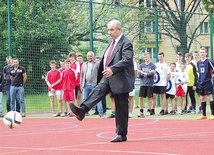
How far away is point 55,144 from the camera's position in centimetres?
1107

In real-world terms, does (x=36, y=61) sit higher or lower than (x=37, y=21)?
lower

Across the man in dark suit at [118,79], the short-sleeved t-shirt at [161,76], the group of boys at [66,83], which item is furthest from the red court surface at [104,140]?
the short-sleeved t-shirt at [161,76]

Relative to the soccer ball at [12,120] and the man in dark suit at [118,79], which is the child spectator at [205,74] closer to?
the man in dark suit at [118,79]

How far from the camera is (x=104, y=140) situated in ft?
38.2

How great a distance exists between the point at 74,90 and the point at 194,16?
31.7 ft

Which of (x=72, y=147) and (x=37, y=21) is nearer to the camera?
(x=72, y=147)

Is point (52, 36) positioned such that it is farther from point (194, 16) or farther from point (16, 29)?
point (194, 16)

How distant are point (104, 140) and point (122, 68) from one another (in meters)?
1.50

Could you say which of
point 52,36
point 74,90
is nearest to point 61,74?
point 74,90

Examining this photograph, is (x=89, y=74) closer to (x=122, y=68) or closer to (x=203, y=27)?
(x=122, y=68)

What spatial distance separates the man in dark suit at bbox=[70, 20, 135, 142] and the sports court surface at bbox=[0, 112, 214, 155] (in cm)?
51

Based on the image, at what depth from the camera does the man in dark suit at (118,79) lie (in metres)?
11.0

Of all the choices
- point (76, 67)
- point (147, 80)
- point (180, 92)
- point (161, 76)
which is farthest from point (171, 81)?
point (76, 67)

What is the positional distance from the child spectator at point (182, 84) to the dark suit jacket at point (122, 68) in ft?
35.1
